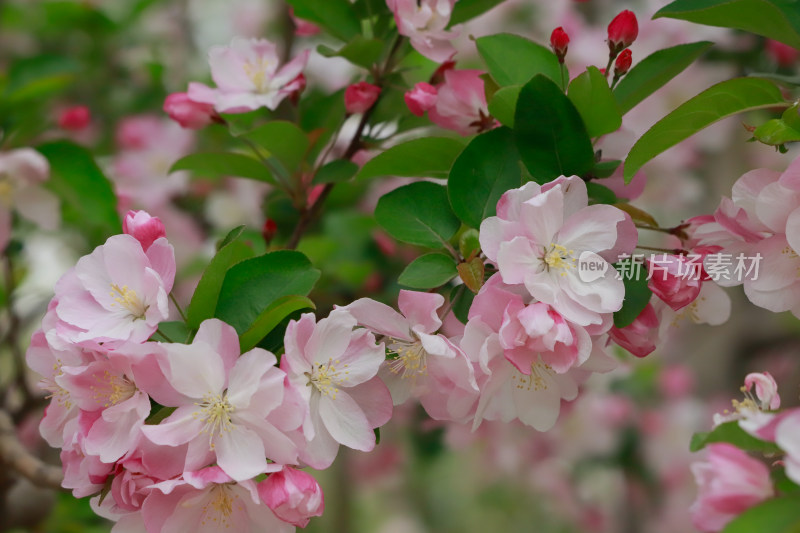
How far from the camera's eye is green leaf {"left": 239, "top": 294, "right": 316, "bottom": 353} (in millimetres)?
658

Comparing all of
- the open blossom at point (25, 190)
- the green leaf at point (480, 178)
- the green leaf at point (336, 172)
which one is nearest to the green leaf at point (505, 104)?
the green leaf at point (480, 178)

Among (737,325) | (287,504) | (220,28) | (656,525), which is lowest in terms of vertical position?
(656,525)

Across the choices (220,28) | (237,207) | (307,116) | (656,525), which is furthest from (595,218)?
(220,28)

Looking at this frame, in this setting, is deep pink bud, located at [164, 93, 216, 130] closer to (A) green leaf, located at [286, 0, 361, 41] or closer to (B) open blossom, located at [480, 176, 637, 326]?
(A) green leaf, located at [286, 0, 361, 41]

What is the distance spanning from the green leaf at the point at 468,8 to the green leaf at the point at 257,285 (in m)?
0.37

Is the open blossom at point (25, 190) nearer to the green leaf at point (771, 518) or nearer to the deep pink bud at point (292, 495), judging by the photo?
the deep pink bud at point (292, 495)

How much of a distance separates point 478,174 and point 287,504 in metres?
0.34

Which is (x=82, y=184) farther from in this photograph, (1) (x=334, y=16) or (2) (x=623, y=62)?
(2) (x=623, y=62)

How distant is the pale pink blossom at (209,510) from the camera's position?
0.63 meters

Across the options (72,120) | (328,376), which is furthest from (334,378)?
(72,120)

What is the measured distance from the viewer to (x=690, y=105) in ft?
2.25

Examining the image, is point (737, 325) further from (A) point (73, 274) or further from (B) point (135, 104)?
(A) point (73, 274)

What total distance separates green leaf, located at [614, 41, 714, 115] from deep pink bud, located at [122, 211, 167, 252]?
46 cm

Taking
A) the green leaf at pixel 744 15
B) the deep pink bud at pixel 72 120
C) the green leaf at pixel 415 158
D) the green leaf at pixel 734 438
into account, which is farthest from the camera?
the deep pink bud at pixel 72 120
